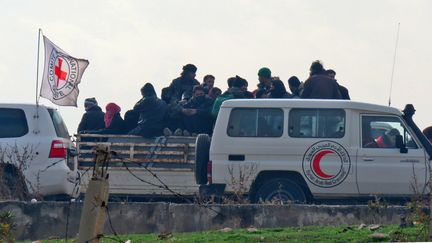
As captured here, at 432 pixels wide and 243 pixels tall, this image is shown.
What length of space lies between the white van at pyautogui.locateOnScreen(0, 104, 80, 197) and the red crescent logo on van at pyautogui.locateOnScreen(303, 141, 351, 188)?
344 centimetres

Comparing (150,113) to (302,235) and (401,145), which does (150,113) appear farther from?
(302,235)

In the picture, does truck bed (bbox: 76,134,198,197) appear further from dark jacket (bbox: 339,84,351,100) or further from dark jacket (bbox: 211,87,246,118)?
dark jacket (bbox: 339,84,351,100)

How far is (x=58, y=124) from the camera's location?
17.5 meters

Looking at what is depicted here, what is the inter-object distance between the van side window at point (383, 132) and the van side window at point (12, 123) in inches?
194

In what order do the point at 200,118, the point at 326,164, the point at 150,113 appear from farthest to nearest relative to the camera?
the point at 200,118 → the point at 150,113 → the point at 326,164

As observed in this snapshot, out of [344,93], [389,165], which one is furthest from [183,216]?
[344,93]

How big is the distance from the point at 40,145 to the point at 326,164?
4.13 m

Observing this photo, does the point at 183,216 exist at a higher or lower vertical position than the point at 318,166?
lower

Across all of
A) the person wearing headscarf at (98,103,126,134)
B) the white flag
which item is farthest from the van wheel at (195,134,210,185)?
the white flag

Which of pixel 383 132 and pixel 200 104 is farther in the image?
pixel 200 104

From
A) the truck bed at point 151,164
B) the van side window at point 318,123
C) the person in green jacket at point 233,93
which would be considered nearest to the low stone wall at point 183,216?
the van side window at point 318,123

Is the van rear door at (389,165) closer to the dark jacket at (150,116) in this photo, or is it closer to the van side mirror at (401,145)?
the van side mirror at (401,145)

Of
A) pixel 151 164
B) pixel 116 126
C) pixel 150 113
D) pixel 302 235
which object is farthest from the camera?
pixel 116 126

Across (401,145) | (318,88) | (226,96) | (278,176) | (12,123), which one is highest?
(318,88)
